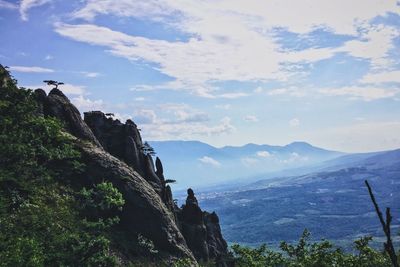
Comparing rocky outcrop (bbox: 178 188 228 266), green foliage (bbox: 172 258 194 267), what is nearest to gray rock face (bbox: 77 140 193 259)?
green foliage (bbox: 172 258 194 267)

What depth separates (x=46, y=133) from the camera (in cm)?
6856

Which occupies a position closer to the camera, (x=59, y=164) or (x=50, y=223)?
(x=50, y=223)

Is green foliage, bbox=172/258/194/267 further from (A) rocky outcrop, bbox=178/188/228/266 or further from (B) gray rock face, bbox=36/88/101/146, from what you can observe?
(B) gray rock face, bbox=36/88/101/146

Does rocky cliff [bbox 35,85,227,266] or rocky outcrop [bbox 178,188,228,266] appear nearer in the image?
rocky cliff [bbox 35,85,227,266]

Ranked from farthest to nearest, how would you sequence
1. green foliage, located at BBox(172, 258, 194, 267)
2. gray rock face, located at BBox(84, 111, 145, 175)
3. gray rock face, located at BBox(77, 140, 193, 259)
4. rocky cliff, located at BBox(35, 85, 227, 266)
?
gray rock face, located at BBox(84, 111, 145, 175)
rocky cliff, located at BBox(35, 85, 227, 266)
gray rock face, located at BBox(77, 140, 193, 259)
green foliage, located at BBox(172, 258, 194, 267)

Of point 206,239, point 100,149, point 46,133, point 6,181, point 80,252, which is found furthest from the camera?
point 206,239

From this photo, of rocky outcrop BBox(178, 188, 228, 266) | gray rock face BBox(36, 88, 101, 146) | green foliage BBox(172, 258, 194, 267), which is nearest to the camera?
green foliage BBox(172, 258, 194, 267)

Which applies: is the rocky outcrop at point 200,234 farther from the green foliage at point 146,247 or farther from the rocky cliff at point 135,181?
the green foliage at point 146,247

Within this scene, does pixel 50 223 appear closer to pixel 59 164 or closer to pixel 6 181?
pixel 6 181

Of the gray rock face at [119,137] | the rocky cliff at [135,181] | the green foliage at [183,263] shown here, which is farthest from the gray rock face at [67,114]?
the green foliage at [183,263]

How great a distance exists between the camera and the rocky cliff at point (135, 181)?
73.2m

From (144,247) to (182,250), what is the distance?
331 inches

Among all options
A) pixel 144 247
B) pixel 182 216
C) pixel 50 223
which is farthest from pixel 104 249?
pixel 182 216

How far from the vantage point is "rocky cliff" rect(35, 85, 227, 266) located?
7319cm
